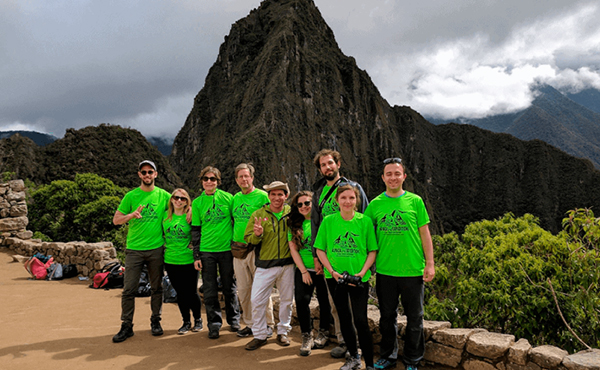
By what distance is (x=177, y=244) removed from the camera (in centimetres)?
499

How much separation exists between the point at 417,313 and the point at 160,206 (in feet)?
11.7

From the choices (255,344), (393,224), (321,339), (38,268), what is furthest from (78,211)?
(393,224)

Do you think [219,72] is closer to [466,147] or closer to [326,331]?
[466,147]

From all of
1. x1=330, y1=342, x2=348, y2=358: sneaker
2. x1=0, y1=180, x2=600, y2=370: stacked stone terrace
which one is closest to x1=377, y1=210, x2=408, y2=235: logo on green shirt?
x1=0, y1=180, x2=600, y2=370: stacked stone terrace

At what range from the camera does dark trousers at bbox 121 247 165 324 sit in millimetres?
4879

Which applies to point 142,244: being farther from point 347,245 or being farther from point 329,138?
point 329,138

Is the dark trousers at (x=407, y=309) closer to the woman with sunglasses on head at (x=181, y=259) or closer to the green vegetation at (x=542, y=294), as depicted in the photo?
the green vegetation at (x=542, y=294)

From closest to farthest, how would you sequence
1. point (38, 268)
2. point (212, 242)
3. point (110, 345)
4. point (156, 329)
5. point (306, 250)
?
1. point (306, 250)
2. point (110, 345)
3. point (212, 242)
4. point (156, 329)
5. point (38, 268)

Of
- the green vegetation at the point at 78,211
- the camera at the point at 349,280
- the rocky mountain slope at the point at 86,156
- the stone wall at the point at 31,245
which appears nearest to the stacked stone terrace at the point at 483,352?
the camera at the point at 349,280

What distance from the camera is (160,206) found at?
16.9 feet

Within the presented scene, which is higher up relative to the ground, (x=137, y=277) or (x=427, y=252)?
(x=427, y=252)

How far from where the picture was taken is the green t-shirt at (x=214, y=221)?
4918mm

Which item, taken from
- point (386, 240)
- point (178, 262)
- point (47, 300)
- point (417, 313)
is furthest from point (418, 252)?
point (47, 300)

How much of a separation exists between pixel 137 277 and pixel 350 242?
300 centimetres
